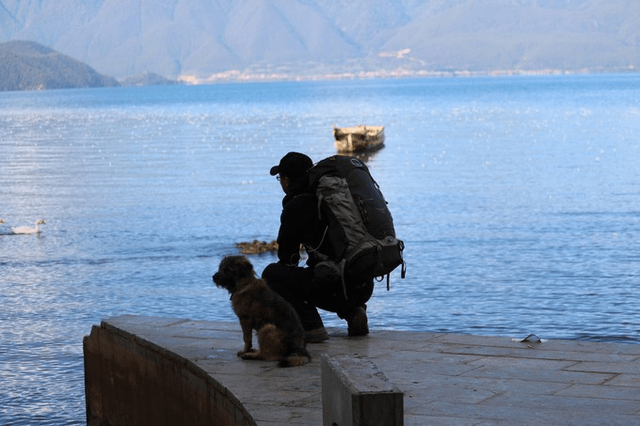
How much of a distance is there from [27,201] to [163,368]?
86.8ft

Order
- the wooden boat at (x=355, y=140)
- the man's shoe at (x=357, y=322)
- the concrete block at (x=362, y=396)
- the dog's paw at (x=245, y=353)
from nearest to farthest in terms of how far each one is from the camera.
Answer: the concrete block at (x=362, y=396) < the dog's paw at (x=245, y=353) < the man's shoe at (x=357, y=322) < the wooden boat at (x=355, y=140)

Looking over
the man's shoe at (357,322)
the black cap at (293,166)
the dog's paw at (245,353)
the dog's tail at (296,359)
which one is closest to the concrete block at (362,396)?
the dog's tail at (296,359)

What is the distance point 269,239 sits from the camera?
2436 cm

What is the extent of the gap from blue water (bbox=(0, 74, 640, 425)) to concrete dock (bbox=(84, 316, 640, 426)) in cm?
242

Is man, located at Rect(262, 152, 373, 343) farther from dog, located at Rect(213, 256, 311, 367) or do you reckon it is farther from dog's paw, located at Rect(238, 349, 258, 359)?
dog's paw, located at Rect(238, 349, 258, 359)

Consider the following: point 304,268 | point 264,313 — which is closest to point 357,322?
point 304,268

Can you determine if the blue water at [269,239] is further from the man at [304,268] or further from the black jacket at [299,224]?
the black jacket at [299,224]

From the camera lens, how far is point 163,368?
832 centimetres

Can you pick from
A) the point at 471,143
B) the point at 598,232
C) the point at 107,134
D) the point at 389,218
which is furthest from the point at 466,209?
the point at 107,134

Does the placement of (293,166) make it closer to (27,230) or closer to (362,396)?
(362,396)

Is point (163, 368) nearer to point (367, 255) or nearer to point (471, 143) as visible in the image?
point (367, 255)

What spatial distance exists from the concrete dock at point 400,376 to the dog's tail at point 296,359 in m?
0.05

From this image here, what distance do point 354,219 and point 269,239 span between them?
16256 mm

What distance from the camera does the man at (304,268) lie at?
27.1 ft
